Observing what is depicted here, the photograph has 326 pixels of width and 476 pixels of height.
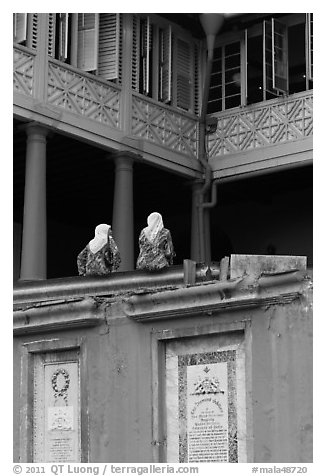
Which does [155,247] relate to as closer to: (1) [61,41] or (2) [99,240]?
(2) [99,240]

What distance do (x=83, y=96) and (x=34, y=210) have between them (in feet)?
8.50

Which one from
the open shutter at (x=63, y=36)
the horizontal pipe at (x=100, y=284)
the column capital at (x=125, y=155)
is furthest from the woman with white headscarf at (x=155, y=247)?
the column capital at (x=125, y=155)

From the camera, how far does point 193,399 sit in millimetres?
11617

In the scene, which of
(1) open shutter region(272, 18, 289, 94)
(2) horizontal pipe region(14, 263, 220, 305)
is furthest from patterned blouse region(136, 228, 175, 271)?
(1) open shutter region(272, 18, 289, 94)

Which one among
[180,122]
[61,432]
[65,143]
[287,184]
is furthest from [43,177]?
[61,432]

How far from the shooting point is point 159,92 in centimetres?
2558

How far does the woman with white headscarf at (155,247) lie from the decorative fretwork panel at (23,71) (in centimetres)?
672

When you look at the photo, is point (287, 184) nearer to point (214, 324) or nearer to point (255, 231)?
point (255, 231)

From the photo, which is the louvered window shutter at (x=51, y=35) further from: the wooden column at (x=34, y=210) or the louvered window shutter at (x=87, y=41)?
the wooden column at (x=34, y=210)

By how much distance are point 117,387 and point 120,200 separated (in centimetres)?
1209

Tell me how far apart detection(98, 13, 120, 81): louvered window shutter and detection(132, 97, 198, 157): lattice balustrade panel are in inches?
29.8

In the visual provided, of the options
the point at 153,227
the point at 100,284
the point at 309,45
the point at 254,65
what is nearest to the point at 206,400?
the point at 100,284

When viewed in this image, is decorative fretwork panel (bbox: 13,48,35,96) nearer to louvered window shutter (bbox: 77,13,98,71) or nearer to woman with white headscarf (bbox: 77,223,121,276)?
louvered window shutter (bbox: 77,13,98,71)

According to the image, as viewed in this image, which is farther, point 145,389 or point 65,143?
point 65,143
